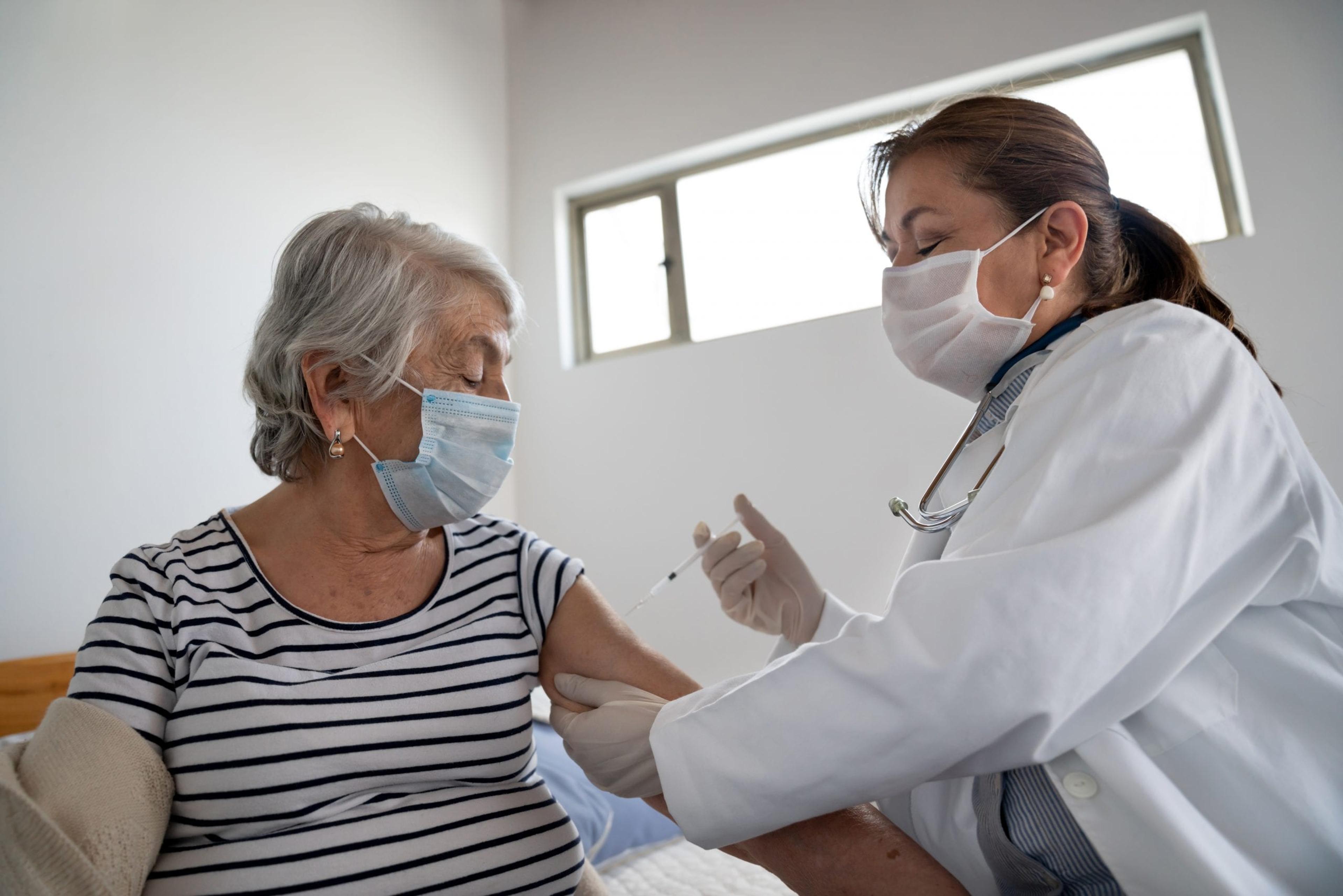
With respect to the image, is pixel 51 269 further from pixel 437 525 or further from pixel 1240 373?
pixel 1240 373

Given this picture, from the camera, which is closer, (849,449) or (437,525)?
(437,525)

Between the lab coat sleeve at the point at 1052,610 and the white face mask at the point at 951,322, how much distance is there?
28cm

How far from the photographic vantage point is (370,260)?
1.27m

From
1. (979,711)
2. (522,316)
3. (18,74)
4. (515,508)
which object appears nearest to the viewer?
(979,711)

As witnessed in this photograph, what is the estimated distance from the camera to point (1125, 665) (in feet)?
2.70

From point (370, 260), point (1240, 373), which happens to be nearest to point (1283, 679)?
point (1240, 373)

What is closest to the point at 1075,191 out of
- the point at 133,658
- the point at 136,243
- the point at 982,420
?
the point at 982,420

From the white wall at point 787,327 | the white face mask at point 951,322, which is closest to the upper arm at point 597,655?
the white face mask at point 951,322

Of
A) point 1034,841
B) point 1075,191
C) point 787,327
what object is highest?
point 787,327

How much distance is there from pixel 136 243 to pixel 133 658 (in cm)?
147

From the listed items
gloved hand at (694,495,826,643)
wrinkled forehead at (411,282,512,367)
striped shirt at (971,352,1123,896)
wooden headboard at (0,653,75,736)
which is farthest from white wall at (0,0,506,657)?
striped shirt at (971,352,1123,896)

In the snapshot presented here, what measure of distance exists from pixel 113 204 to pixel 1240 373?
7.66 ft

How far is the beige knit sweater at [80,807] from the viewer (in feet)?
2.81

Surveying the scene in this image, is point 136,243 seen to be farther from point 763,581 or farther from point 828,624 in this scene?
point 828,624
